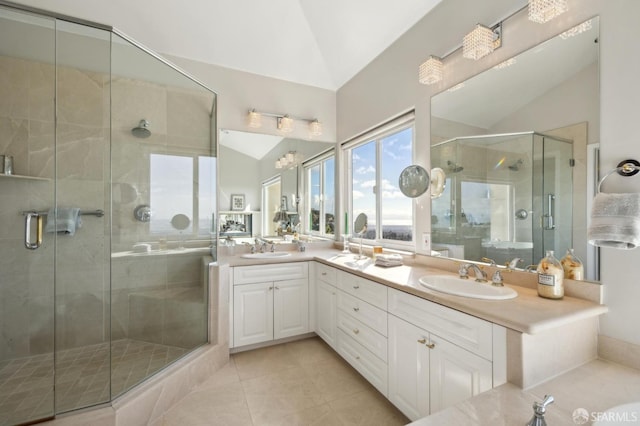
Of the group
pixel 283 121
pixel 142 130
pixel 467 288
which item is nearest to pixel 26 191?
pixel 142 130

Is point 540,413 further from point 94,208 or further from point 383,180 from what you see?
point 94,208

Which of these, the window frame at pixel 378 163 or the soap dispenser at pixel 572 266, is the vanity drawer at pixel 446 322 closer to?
the soap dispenser at pixel 572 266

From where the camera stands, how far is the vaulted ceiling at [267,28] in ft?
7.66

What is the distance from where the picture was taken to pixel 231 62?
9.50 feet

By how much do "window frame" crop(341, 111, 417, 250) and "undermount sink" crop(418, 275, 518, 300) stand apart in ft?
2.02

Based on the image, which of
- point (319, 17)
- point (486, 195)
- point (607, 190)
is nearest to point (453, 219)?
point (486, 195)

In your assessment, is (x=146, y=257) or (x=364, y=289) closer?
(x=364, y=289)

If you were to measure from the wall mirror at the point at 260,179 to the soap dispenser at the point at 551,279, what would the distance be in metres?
2.44

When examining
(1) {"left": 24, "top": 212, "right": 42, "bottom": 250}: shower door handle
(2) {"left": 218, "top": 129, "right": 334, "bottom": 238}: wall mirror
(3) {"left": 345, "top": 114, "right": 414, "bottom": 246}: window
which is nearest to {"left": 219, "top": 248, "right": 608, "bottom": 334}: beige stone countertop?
(3) {"left": 345, "top": 114, "right": 414, "bottom": 246}: window

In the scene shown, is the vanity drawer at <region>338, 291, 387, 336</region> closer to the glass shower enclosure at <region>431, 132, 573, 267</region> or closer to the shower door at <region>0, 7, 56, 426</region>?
the glass shower enclosure at <region>431, 132, 573, 267</region>

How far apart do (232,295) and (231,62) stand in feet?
7.58

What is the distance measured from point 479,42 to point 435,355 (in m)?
1.75

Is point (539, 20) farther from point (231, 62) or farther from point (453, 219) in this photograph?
point (231, 62)

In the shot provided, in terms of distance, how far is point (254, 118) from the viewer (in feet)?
9.70
